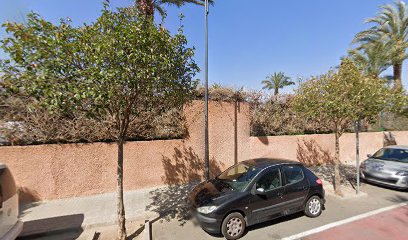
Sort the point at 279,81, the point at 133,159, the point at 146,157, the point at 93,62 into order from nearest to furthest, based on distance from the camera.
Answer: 1. the point at 93,62
2. the point at 133,159
3. the point at 146,157
4. the point at 279,81

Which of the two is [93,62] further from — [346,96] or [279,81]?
[279,81]

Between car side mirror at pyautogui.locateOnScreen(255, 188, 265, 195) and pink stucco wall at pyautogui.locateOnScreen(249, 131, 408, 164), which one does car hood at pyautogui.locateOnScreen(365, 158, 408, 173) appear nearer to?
pink stucco wall at pyautogui.locateOnScreen(249, 131, 408, 164)

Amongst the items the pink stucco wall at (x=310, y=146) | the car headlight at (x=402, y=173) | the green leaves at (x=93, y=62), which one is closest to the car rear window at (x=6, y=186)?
the green leaves at (x=93, y=62)

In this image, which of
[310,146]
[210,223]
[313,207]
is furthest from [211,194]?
[310,146]

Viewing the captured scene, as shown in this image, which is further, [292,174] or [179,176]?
[179,176]

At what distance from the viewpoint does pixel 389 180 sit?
692cm

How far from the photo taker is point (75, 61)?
10.3 ft

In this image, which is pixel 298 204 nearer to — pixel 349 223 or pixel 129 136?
pixel 349 223

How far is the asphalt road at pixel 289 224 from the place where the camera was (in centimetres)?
422

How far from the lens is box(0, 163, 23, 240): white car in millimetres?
3180

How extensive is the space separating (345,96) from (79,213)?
26.6 ft

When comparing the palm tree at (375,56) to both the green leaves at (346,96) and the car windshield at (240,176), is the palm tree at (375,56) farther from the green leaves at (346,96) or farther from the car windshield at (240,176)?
the car windshield at (240,176)

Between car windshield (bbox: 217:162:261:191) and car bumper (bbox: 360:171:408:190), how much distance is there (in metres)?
5.68

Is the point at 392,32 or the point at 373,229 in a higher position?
the point at 392,32
